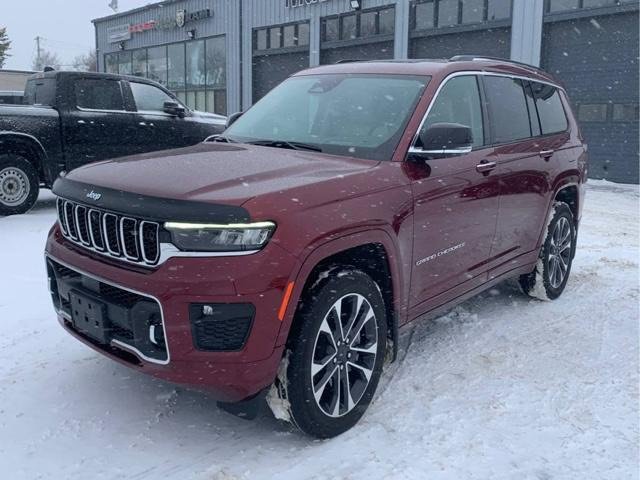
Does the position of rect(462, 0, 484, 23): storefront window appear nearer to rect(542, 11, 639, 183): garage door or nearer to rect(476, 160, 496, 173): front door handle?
rect(542, 11, 639, 183): garage door

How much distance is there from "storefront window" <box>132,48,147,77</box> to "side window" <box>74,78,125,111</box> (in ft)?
82.5

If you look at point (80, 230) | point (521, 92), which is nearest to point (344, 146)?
point (80, 230)

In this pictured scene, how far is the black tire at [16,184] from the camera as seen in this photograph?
7.77 m

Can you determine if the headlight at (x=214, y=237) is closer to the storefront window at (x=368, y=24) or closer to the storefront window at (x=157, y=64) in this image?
the storefront window at (x=368, y=24)

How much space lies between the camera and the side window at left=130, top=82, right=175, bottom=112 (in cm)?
916

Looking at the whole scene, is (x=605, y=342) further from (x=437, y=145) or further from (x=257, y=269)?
(x=257, y=269)

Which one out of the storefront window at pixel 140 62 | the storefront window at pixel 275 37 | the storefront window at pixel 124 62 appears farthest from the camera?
the storefront window at pixel 124 62

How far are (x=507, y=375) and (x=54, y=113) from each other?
22.5ft

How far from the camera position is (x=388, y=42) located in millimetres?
19656

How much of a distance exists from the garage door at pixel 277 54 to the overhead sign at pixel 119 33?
37.9ft

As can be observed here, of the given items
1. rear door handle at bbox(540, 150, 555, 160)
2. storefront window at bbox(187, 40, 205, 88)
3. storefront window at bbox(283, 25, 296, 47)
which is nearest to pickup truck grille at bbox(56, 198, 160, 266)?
rear door handle at bbox(540, 150, 555, 160)

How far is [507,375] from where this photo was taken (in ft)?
12.4

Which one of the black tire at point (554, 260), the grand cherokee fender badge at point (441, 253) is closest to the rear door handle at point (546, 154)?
the black tire at point (554, 260)

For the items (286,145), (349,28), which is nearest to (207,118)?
(286,145)
